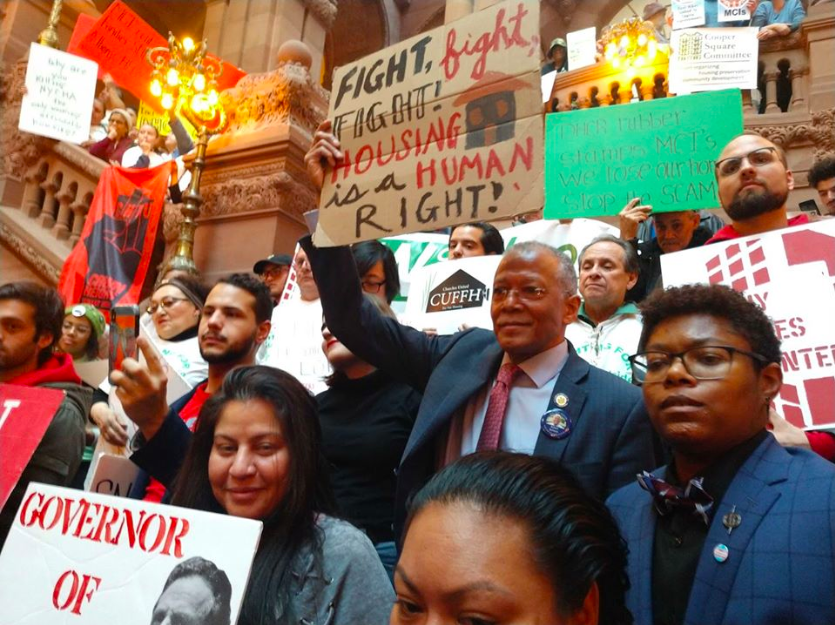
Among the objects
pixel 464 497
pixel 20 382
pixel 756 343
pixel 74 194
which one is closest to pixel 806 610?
pixel 756 343

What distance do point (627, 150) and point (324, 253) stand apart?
82.8 inches

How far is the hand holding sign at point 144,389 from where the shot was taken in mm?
2279

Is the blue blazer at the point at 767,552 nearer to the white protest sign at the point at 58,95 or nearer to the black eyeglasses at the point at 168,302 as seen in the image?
the black eyeglasses at the point at 168,302

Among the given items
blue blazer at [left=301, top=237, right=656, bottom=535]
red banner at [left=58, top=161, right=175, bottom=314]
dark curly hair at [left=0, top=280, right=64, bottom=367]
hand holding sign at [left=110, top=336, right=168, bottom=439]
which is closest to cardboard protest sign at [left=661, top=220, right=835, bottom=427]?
blue blazer at [left=301, top=237, right=656, bottom=535]

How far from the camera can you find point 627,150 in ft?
12.7

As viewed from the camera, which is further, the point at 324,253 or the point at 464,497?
the point at 324,253

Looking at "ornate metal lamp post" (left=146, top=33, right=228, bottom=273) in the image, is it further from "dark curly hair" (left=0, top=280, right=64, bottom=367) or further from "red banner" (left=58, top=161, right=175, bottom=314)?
"dark curly hair" (left=0, top=280, right=64, bottom=367)

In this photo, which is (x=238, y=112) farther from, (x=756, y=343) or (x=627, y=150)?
(x=756, y=343)

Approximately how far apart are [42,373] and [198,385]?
604 millimetres

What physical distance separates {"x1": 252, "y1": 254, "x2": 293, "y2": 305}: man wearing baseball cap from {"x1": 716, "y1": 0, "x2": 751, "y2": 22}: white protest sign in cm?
609

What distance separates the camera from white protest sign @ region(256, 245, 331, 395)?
423 centimetres

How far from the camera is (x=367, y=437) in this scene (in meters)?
2.50

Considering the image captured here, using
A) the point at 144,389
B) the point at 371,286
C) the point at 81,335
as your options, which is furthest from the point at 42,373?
the point at 81,335

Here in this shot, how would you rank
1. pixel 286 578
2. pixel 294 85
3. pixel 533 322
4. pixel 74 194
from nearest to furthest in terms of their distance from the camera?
pixel 286 578 → pixel 533 322 → pixel 294 85 → pixel 74 194
